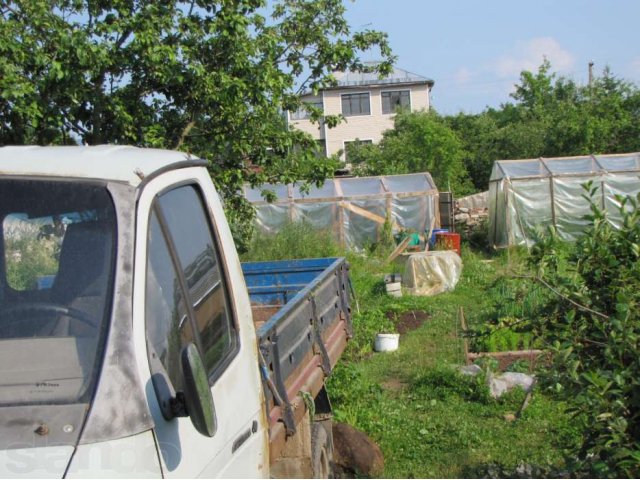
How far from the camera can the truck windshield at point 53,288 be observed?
84.0 inches

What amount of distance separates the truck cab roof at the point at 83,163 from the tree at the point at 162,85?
4.52 m

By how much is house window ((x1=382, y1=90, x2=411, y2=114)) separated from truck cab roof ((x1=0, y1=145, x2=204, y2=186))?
2023 inches

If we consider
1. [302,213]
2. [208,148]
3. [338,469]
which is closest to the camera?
[338,469]

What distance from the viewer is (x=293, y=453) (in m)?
4.51

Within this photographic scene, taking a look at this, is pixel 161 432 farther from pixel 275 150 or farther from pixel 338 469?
pixel 275 150

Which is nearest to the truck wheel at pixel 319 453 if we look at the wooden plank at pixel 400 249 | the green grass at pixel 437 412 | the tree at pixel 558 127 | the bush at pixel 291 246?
the green grass at pixel 437 412

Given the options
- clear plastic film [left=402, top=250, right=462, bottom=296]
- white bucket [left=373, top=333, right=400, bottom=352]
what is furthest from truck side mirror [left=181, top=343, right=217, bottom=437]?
clear plastic film [left=402, top=250, right=462, bottom=296]

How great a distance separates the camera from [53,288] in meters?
2.37

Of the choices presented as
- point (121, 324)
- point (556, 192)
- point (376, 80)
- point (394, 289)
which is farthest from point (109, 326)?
point (376, 80)

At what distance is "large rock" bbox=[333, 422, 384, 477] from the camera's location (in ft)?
22.1

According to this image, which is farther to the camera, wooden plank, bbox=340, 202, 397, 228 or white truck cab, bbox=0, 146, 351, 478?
wooden plank, bbox=340, 202, 397, 228

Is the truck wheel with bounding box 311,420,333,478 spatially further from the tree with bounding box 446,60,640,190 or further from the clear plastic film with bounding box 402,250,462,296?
the tree with bounding box 446,60,640,190

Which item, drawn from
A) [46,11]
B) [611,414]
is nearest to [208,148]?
[46,11]

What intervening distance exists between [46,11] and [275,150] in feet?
9.50
